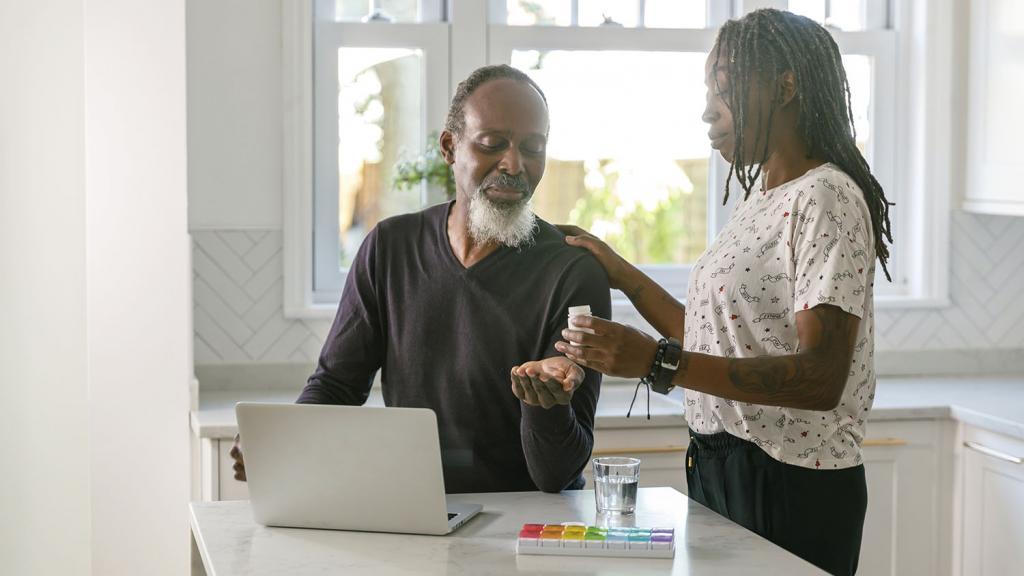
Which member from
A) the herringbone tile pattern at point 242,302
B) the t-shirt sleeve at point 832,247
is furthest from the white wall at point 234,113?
the t-shirt sleeve at point 832,247

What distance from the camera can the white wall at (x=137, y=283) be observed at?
2824 mm

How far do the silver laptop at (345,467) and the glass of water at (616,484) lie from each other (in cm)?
23

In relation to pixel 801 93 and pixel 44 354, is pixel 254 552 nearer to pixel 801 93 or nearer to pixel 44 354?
pixel 801 93

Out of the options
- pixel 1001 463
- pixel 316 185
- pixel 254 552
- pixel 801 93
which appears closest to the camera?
pixel 254 552

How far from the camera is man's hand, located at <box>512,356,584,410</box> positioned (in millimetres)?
1701

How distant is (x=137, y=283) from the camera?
2.86 m

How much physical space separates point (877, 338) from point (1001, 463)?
0.83 m

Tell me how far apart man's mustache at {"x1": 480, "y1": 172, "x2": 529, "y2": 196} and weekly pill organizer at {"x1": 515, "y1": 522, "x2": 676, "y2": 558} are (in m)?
0.70

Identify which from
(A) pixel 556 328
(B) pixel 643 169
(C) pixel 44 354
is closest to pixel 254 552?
(A) pixel 556 328

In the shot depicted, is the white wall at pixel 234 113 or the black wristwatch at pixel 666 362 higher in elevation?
the white wall at pixel 234 113

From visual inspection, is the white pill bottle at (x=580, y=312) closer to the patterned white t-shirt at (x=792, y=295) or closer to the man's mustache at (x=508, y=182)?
the patterned white t-shirt at (x=792, y=295)

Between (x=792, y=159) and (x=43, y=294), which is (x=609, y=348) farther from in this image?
(x=43, y=294)

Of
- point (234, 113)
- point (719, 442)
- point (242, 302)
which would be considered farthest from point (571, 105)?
point (719, 442)

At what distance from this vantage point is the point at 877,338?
3.72 meters
